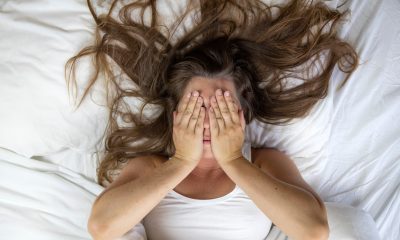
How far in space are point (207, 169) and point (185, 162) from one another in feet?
0.53

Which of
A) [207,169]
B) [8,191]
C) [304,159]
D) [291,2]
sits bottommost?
[8,191]

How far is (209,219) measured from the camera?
1.33 meters

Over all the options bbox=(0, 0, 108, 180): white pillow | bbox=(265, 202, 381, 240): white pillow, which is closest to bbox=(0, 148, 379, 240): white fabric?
bbox=(265, 202, 381, 240): white pillow

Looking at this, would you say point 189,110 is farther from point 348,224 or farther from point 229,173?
point 348,224

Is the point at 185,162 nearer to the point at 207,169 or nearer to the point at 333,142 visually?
the point at 207,169

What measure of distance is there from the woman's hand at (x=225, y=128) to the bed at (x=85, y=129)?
0.18m

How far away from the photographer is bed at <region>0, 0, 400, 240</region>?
4.37ft

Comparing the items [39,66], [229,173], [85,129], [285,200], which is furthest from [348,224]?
[39,66]

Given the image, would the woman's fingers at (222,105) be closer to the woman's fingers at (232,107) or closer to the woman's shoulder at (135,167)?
the woman's fingers at (232,107)

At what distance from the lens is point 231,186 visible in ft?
4.53

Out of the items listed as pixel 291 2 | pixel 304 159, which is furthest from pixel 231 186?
pixel 291 2

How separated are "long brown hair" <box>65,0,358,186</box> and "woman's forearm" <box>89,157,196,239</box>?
17 centimetres

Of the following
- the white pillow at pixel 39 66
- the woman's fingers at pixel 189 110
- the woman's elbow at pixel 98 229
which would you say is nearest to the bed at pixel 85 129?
the white pillow at pixel 39 66

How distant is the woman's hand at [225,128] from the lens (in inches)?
47.8
